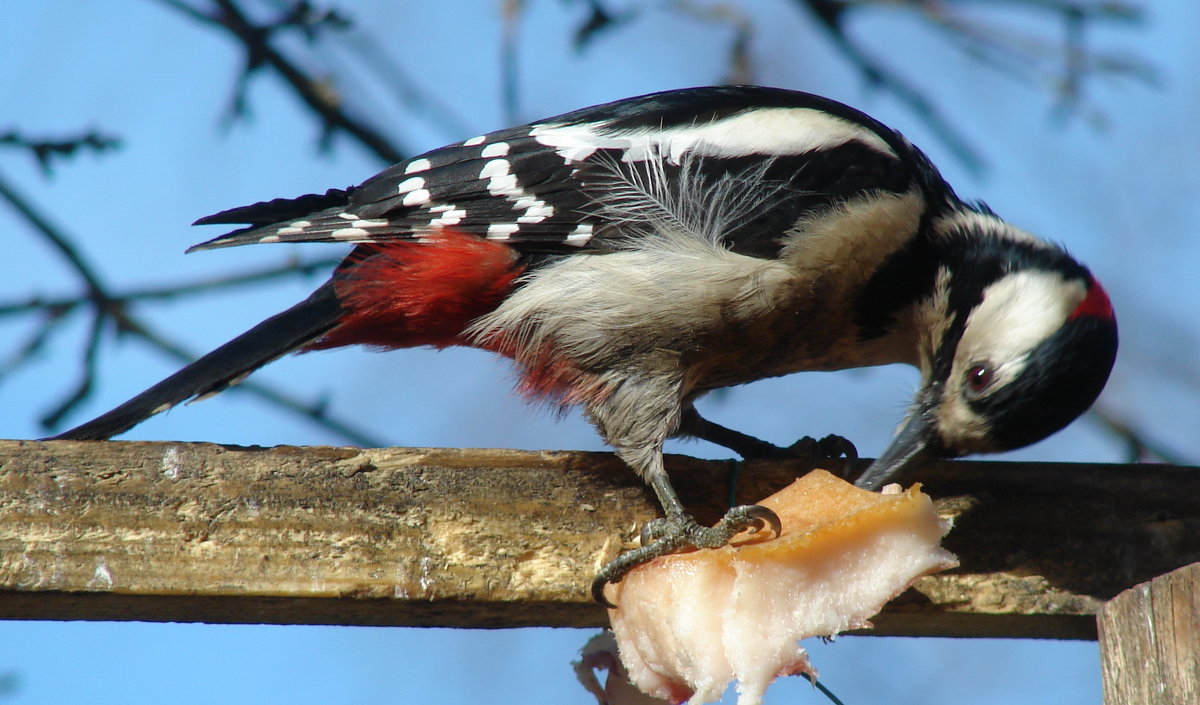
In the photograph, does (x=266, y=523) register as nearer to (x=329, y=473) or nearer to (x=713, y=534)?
(x=329, y=473)

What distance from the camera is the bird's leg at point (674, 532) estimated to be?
188 centimetres

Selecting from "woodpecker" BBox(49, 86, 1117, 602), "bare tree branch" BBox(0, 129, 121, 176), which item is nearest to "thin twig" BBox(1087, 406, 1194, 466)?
"woodpecker" BBox(49, 86, 1117, 602)

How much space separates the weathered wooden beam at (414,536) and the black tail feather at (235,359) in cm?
49

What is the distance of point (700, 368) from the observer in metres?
2.62

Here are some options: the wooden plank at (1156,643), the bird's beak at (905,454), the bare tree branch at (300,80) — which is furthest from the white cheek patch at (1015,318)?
the bare tree branch at (300,80)

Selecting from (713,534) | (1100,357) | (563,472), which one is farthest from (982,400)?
(563,472)

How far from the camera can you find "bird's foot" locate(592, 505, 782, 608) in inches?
73.9

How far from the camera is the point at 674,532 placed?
6.51 feet

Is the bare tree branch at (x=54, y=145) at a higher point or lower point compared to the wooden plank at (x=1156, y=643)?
higher

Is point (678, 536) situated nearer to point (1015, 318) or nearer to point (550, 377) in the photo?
point (550, 377)

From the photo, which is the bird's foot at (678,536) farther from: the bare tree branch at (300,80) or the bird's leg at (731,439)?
the bare tree branch at (300,80)

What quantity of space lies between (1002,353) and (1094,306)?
232 millimetres

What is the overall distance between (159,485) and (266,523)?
0.19 metres

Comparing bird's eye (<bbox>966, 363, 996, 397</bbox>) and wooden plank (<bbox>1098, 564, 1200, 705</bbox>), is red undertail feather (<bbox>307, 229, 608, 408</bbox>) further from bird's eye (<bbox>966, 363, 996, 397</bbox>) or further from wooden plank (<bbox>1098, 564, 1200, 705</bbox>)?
wooden plank (<bbox>1098, 564, 1200, 705</bbox>)
